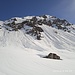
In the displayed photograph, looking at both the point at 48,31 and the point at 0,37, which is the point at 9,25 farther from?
the point at 48,31

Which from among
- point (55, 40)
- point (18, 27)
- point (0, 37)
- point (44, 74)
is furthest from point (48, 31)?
point (44, 74)

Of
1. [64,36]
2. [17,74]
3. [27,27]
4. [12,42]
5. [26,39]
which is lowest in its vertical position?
[17,74]

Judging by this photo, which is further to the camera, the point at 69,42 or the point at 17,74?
the point at 69,42

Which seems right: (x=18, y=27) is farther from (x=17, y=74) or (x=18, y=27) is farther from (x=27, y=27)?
(x=17, y=74)

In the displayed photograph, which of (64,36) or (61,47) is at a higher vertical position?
(64,36)

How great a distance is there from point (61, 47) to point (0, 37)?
65.5ft

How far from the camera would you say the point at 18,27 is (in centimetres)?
4772

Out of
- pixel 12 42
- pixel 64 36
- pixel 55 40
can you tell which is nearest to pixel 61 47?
pixel 55 40

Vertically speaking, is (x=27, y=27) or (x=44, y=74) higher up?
(x=27, y=27)

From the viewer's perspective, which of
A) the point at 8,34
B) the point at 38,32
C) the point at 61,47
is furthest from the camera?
the point at 38,32

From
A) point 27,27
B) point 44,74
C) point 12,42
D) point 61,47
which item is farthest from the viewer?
point 27,27

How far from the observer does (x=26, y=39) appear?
38.1m

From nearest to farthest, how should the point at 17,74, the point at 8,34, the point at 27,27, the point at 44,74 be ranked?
1. the point at 17,74
2. the point at 44,74
3. the point at 8,34
4. the point at 27,27

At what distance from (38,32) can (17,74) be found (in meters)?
39.5
